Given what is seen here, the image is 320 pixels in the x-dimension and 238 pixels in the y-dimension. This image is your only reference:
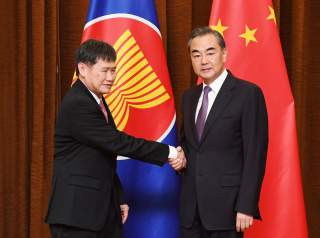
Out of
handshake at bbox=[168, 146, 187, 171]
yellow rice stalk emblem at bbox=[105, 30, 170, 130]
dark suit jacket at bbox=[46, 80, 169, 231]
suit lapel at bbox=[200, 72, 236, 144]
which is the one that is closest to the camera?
dark suit jacket at bbox=[46, 80, 169, 231]

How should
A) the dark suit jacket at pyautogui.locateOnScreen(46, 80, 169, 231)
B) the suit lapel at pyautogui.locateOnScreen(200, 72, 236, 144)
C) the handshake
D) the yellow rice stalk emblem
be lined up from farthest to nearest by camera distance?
the yellow rice stalk emblem
the handshake
the suit lapel at pyautogui.locateOnScreen(200, 72, 236, 144)
the dark suit jacket at pyautogui.locateOnScreen(46, 80, 169, 231)

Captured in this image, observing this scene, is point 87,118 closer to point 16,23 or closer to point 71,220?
point 71,220

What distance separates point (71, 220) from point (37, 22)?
140 cm

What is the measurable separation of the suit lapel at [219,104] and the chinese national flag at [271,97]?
54 cm

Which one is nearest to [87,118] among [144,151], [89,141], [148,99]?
[89,141]

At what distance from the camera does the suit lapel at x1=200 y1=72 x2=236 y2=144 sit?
6.41 ft

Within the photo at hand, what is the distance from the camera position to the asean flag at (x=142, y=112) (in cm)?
246

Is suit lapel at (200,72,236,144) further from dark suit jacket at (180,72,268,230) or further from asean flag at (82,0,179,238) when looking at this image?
asean flag at (82,0,179,238)

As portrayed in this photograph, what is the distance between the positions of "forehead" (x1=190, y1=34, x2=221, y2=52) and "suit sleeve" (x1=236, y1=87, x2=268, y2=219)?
0.82 feet

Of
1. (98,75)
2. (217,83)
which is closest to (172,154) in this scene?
(217,83)

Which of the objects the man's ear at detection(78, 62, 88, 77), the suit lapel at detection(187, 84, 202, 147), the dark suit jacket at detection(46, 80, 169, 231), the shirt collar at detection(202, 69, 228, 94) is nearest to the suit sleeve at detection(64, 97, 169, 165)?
the dark suit jacket at detection(46, 80, 169, 231)

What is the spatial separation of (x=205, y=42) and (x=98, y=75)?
0.45 meters

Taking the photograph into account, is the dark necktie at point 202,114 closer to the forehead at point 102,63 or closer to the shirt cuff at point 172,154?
the shirt cuff at point 172,154

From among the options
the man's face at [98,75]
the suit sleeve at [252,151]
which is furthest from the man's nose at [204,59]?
the man's face at [98,75]
